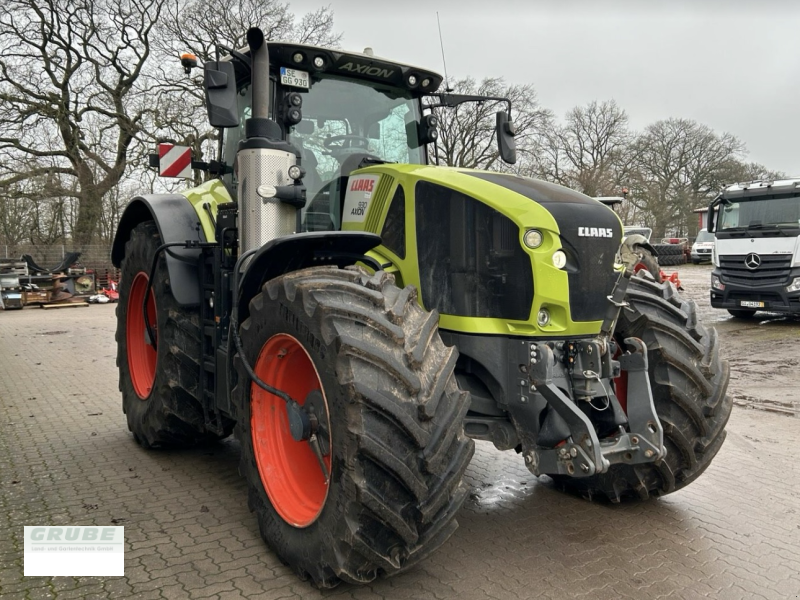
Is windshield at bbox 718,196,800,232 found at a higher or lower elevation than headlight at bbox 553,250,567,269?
higher

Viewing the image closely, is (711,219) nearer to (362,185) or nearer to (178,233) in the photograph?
(362,185)

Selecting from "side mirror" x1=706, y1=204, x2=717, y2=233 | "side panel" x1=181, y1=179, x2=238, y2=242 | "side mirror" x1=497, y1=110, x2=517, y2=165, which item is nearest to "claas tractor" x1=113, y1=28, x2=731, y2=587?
"side panel" x1=181, y1=179, x2=238, y2=242

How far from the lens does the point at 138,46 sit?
2266 cm

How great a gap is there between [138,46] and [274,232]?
22245 mm

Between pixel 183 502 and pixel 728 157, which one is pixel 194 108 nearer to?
pixel 183 502

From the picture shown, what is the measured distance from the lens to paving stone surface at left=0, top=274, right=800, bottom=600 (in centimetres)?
301

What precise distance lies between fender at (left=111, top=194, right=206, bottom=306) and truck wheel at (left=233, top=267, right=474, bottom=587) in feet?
5.08

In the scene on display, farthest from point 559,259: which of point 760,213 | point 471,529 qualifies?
point 760,213

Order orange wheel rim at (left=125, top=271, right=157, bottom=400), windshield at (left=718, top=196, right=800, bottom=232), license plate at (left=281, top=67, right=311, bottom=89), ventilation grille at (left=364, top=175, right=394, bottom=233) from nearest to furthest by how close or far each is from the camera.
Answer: ventilation grille at (left=364, top=175, right=394, bottom=233), license plate at (left=281, top=67, right=311, bottom=89), orange wheel rim at (left=125, top=271, right=157, bottom=400), windshield at (left=718, top=196, right=800, bottom=232)

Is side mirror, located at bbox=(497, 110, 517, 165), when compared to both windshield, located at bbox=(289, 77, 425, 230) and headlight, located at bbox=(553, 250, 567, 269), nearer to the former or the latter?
windshield, located at bbox=(289, 77, 425, 230)

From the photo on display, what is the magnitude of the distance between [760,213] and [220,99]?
13.2 m

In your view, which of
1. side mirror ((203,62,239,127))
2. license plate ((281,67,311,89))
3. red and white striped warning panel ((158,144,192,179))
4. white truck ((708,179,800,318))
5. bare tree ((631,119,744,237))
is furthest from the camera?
bare tree ((631,119,744,237))

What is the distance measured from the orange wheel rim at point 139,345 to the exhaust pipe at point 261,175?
1.93m

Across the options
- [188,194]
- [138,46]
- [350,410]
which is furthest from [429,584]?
[138,46]
